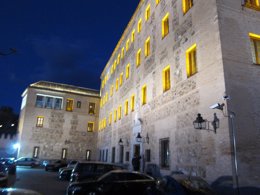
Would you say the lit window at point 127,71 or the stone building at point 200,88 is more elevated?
the lit window at point 127,71

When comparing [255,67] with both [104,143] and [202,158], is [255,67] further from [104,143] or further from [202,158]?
[104,143]

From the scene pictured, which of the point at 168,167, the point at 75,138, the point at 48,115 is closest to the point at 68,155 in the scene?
→ the point at 75,138

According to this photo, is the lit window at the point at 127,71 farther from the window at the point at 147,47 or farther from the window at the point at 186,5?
the window at the point at 186,5

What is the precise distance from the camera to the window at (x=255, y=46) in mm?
10297

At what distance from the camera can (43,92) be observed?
3388cm

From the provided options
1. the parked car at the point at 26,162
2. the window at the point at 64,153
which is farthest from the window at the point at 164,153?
the window at the point at 64,153

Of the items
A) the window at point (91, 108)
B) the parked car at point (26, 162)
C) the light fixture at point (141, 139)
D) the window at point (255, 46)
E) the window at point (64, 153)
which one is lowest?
the parked car at point (26, 162)

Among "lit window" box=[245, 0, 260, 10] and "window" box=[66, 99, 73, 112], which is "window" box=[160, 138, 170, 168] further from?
"window" box=[66, 99, 73, 112]

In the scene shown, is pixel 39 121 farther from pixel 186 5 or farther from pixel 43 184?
pixel 186 5

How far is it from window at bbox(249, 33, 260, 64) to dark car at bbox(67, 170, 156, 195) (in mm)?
7052

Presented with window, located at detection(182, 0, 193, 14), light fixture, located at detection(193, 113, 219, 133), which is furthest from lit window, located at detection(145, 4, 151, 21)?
light fixture, located at detection(193, 113, 219, 133)

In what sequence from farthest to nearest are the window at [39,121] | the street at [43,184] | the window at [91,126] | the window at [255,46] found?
the window at [91,126] < the window at [39,121] < the street at [43,184] < the window at [255,46]

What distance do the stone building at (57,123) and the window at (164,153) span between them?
2221cm

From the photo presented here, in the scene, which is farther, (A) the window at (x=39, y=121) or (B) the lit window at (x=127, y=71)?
(A) the window at (x=39, y=121)
